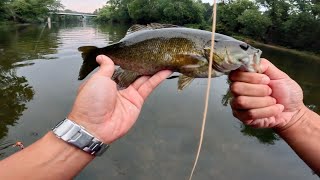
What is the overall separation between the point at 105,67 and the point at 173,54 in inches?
27.9

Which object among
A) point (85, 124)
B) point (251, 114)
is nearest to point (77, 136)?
point (85, 124)

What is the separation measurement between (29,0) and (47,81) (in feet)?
305

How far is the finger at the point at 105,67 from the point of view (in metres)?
2.98

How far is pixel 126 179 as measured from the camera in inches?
330

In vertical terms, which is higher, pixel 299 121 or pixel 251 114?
pixel 251 114

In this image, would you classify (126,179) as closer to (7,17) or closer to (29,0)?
(7,17)

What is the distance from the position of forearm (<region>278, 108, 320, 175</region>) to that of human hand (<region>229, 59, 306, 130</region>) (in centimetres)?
15

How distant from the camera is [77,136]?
96.7 inches

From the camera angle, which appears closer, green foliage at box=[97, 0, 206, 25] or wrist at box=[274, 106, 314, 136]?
wrist at box=[274, 106, 314, 136]

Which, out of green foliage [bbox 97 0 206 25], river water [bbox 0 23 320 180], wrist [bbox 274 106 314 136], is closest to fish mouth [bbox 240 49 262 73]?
wrist [bbox 274 106 314 136]

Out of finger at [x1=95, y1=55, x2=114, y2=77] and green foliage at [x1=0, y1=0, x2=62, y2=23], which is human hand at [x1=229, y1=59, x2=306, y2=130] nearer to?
finger at [x1=95, y1=55, x2=114, y2=77]

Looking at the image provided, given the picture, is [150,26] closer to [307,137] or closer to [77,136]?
[77,136]

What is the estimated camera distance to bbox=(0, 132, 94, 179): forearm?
2266 mm

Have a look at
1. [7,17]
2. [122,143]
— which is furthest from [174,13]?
[122,143]
